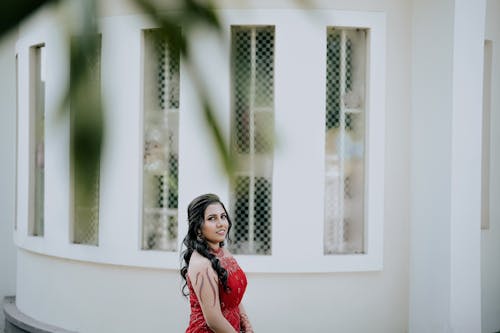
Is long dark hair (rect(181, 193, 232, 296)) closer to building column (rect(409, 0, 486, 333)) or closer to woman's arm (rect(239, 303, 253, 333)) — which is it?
woman's arm (rect(239, 303, 253, 333))

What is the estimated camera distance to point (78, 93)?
44 centimetres

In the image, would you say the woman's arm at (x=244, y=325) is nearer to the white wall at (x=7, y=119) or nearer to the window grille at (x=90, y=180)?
the white wall at (x=7, y=119)

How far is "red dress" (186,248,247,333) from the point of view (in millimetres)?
3820

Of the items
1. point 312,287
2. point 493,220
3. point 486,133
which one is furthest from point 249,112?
point 493,220

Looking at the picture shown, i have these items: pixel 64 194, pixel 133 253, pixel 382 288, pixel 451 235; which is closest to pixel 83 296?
pixel 133 253

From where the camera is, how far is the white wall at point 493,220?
19.2 feet

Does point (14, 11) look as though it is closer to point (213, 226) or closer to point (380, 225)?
point (213, 226)

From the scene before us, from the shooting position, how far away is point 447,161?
Result: 5.08 metres

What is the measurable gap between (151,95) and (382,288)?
517 cm

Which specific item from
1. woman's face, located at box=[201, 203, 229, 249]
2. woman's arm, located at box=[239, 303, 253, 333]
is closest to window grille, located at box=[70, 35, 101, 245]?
woman's face, located at box=[201, 203, 229, 249]

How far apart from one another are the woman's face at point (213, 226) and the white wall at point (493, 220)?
9.87 feet

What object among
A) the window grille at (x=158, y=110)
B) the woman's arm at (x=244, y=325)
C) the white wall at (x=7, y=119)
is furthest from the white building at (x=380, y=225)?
the window grille at (x=158, y=110)

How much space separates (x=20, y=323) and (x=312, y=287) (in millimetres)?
2784

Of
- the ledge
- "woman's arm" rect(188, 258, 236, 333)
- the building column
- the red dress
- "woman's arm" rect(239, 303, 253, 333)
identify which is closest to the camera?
"woman's arm" rect(188, 258, 236, 333)
